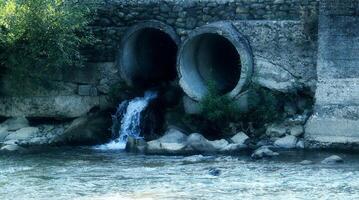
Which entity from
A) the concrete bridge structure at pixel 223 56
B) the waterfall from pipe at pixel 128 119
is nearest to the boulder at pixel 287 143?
the concrete bridge structure at pixel 223 56

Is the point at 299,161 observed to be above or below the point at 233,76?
below

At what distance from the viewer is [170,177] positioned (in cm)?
1502

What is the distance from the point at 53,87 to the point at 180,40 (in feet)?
11.0

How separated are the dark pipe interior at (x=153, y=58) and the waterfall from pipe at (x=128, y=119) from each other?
0.80 m

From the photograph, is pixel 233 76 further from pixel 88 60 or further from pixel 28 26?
pixel 28 26

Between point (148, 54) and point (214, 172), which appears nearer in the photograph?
point (214, 172)

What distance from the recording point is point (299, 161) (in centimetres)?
1636

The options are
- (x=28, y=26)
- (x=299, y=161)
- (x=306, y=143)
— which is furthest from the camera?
(x=28, y=26)

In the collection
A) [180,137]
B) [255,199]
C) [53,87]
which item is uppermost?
[53,87]

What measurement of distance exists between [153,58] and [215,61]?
2.07 metres

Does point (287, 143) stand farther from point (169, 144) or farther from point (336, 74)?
point (169, 144)

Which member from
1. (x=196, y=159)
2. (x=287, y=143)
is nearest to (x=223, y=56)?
(x=287, y=143)

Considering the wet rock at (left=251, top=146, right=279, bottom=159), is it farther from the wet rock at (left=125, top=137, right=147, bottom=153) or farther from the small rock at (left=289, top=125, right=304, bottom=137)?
the wet rock at (left=125, top=137, right=147, bottom=153)

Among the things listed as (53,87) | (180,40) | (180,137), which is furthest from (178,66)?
(53,87)
